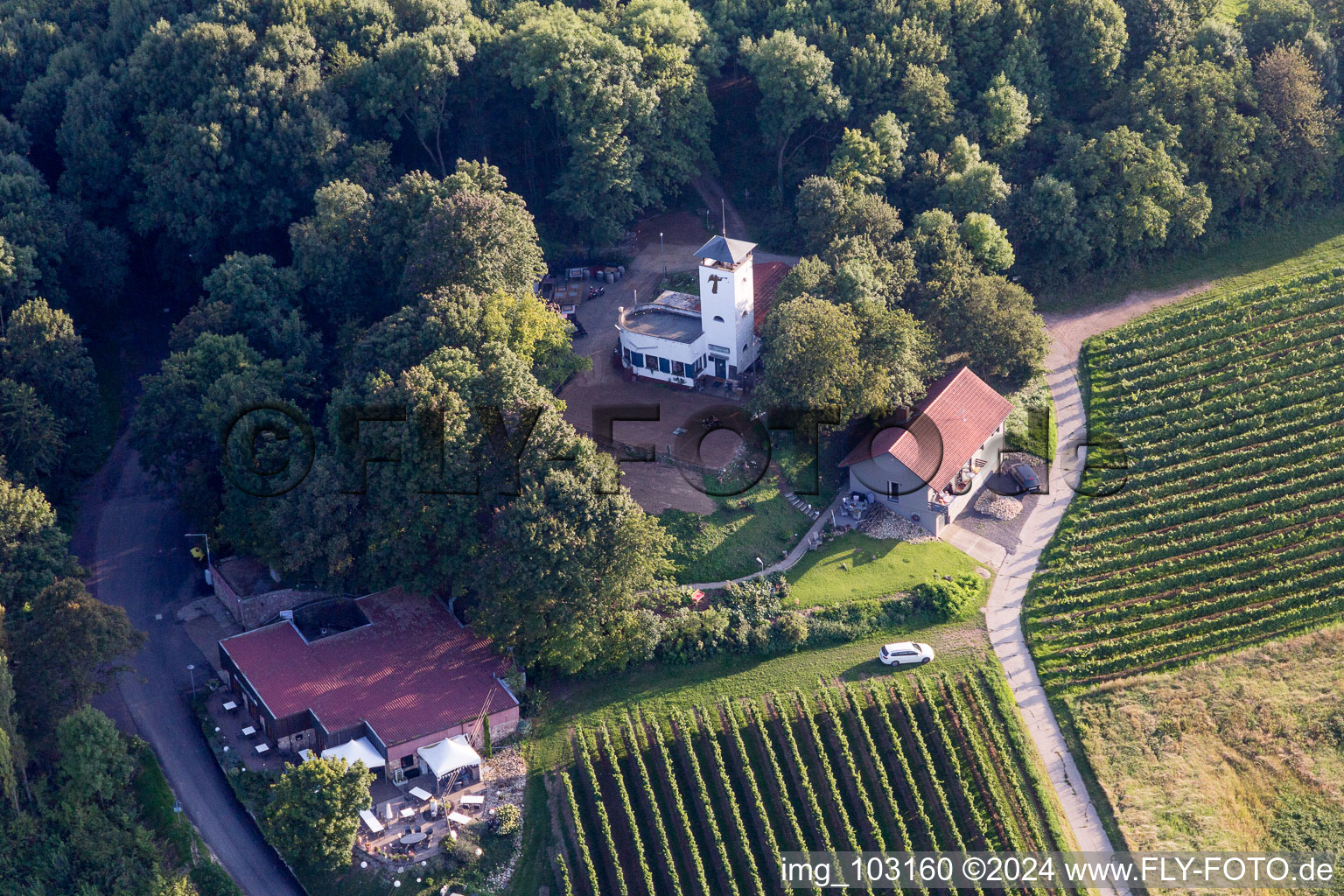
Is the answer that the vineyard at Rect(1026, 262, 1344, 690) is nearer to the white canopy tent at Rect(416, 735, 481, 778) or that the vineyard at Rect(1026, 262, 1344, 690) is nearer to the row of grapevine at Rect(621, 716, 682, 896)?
the row of grapevine at Rect(621, 716, 682, 896)

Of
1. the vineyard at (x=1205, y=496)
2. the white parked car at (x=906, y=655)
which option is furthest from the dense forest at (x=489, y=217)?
the white parked car at (x=906, y=655)

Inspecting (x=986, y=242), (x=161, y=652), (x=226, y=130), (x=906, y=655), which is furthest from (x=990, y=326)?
(x=161, y=652)

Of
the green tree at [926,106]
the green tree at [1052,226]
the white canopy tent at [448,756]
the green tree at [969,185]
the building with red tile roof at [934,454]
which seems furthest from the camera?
the green tree at [926,106]

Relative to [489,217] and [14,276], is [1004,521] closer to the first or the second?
[489,217]

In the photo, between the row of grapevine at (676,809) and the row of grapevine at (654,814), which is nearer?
the row of grapevine at (654,814)

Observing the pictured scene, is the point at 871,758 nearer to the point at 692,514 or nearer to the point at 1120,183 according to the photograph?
the point at 692,514

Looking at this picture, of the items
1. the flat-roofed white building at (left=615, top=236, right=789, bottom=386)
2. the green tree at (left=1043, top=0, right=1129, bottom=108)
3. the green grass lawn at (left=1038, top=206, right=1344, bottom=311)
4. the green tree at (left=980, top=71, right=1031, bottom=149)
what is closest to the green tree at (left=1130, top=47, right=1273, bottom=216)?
the green tree at (left=1043, top=0, right=1129, bottom=108)

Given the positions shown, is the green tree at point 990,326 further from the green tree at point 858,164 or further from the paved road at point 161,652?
the paved road at point 161,652

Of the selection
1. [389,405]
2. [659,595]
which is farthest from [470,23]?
[659,595]
